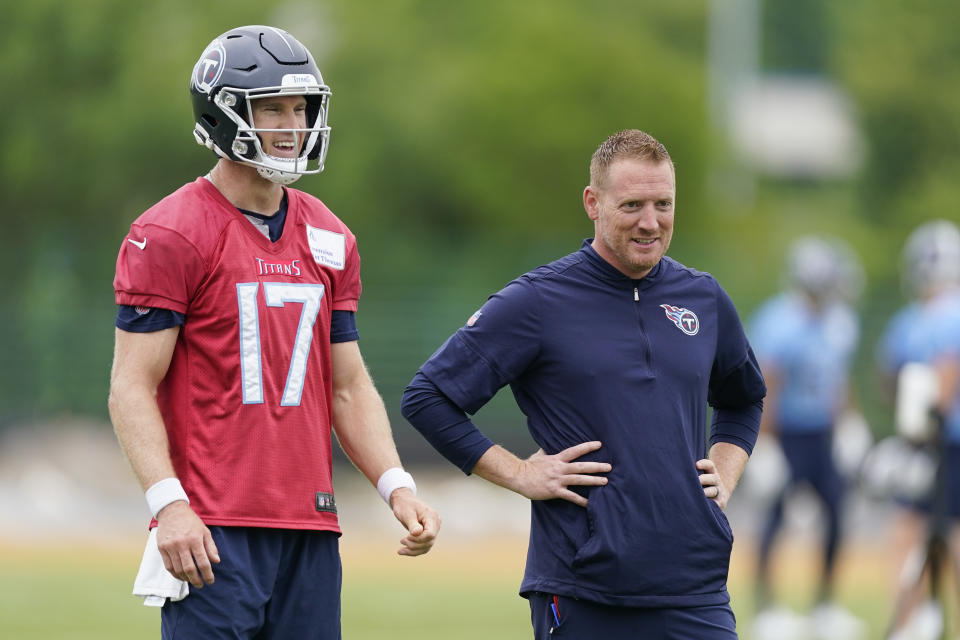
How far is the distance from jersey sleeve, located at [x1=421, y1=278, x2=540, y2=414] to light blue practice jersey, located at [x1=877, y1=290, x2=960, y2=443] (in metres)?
4.81

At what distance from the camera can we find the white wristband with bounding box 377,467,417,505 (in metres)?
4.75

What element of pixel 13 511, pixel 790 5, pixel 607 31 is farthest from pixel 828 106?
pixel 13 511

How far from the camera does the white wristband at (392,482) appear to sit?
4754mm

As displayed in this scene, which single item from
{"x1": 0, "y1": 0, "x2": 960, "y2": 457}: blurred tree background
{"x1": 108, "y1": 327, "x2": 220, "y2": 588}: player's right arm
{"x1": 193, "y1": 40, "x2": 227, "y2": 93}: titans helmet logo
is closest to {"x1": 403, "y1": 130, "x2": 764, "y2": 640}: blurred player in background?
{"x1": 108, "y1": 327, "x2": 220, "y2": 588}: player's right arm

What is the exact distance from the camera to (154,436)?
14.4 feet

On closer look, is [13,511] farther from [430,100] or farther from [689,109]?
[689,109]

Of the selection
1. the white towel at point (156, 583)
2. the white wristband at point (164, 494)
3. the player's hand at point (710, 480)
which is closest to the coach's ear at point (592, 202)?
the player's hand at point (710, 480)

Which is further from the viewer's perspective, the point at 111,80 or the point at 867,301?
the point at 111,80

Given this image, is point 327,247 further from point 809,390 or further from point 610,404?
point 809,390

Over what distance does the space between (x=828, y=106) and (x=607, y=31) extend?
153 ft

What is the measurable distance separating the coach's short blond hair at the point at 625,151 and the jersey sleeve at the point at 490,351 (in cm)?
43

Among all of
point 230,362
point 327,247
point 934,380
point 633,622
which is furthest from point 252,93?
point 934,380

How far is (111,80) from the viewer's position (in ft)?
83.7

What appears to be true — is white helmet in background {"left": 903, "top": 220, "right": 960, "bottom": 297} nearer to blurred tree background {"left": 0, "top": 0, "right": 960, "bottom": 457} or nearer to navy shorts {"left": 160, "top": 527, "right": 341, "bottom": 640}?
navy shorts {"left": 160, "top": 527, "right": 341, "bottom": 640}
